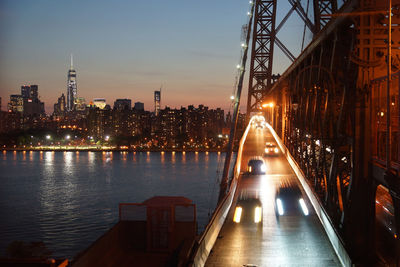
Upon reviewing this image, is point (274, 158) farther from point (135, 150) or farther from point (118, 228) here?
point (135, 150)

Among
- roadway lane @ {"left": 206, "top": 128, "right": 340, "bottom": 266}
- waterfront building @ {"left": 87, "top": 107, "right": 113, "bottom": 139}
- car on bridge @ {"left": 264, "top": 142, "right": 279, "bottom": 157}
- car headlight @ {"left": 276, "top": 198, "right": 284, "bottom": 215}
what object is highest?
waterfront building @ {"left": 87, "top": 107, "right": 113, "bottom": 139}

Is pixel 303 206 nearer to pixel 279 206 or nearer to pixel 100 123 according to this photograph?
pixel 279 206

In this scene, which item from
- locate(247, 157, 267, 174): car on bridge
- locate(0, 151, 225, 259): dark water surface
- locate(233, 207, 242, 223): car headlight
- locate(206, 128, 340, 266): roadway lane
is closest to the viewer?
locate(206, 128, 340, 266): roadway lane

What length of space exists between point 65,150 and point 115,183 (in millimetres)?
87026

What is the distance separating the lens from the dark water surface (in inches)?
1372

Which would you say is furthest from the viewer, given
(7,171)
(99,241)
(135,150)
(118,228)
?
(135,150)

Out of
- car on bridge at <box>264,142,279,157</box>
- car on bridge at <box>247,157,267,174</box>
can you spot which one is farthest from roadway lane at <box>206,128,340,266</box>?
car on bridge at <box>264,142,279,157</box>

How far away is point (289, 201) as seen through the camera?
1162 cm

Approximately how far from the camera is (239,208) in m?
10.6

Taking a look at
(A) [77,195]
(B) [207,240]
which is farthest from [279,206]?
(A) [77,195]

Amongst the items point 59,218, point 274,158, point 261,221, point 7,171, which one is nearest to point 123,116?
point 7,171

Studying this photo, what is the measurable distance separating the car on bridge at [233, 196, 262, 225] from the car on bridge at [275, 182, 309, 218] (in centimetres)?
52

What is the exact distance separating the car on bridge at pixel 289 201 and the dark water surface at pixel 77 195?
1951 centimetres

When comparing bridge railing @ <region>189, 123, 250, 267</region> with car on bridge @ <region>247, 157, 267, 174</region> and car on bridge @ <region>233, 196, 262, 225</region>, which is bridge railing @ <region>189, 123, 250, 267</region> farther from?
Answer: car on bridge @ <region>247, 157, 267, 174</region>
